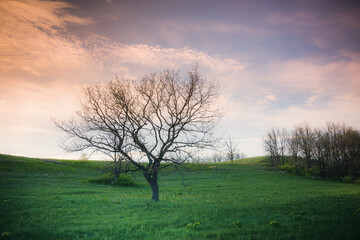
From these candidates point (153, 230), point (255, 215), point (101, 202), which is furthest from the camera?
point (101, 202)

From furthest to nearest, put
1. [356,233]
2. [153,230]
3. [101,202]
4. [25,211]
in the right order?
1. [101,202]
2. [25,211]
3. [153,230]
4. [356,233]

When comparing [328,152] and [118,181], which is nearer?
[118,181]

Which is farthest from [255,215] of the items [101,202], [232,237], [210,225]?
[101,202]

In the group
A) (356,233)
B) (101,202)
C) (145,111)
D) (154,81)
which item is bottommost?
(101,202)

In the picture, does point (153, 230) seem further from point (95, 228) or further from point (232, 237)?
point (232, 237)

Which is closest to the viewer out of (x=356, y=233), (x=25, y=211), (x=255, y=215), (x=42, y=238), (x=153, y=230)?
(x=356, y=233)

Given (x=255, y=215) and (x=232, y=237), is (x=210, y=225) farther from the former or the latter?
(x=255, y=215)

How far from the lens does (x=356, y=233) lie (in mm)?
8320

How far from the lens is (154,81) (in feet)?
62.0

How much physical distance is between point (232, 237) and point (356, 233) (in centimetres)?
536

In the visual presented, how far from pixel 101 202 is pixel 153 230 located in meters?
10.1

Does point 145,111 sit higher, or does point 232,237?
point 145,111

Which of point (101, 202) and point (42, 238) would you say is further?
point (101, 202)

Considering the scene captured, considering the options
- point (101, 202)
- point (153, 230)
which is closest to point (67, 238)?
point (153, 230)
